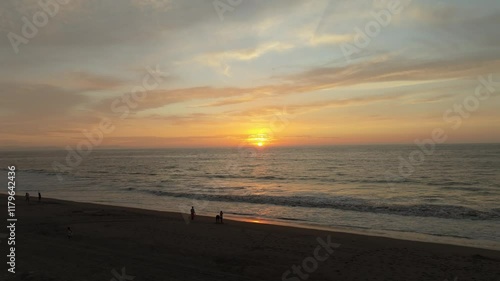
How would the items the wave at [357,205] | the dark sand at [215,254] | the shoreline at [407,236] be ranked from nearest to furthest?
the dark sand at [215,254] < the shoreline at [407,236] < the wave at [357,205]

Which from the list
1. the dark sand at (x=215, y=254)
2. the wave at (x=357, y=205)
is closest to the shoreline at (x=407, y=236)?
the dark sand at (x=215, y=254)

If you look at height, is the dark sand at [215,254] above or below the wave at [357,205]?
above

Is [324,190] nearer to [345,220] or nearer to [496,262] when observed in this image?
[345,220]

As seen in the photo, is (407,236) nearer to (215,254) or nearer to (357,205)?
(357,205)

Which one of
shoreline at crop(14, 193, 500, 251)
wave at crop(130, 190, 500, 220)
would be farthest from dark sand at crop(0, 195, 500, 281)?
wave at crop(130, 190, 500, 220)

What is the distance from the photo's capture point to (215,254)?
15500 mm

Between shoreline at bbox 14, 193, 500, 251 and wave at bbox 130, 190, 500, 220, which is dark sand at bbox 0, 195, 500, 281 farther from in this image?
wave at bbox 130, 190, 500, 220

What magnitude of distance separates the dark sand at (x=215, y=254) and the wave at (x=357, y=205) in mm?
10528

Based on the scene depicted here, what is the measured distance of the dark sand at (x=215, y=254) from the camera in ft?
41.8

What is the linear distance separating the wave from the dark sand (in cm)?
1053

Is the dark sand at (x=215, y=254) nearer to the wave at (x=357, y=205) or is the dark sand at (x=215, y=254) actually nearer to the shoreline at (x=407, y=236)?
the shoreline at (x=407, y=236)

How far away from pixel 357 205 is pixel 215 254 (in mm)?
19551

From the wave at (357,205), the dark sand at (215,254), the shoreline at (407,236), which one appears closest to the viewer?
the dark sand at (215,254)

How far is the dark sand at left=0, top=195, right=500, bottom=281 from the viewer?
501 inches
